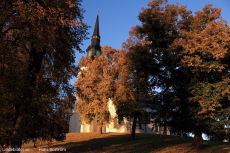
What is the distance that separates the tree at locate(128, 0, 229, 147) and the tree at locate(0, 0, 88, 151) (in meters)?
8.67

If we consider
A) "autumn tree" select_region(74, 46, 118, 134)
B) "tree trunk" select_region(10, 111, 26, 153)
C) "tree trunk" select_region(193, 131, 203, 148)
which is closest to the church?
"autumn tree" select_region(74, 46, 118, 134)

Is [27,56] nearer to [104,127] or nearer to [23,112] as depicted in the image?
[23,112]

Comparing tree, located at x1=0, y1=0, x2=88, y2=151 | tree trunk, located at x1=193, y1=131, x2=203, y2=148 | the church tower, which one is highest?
the church tower

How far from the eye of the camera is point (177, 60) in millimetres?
17375

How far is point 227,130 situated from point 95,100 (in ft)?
61.1

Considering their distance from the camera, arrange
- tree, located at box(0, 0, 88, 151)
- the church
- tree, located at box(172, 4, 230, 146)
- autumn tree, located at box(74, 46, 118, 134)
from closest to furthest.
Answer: tree, located at box(0, 0, 88, 151) < tree, located at box(172, 4, 230, 146) < autumn tree, located at box(74, 46, 118, 134) < the church

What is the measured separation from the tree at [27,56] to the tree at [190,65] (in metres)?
8.67

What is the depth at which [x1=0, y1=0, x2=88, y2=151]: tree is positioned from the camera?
28.7 feet

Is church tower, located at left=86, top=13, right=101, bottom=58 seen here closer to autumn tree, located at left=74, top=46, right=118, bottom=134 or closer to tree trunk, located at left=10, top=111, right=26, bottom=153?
autumn tree, located at left=74, top=46, right=118, bottom=134

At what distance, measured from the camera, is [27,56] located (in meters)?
11.2

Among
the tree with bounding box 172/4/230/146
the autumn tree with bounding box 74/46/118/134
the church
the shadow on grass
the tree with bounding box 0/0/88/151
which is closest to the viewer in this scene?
the tree with bounding box 0/0/88/151

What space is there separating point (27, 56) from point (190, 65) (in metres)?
11.2

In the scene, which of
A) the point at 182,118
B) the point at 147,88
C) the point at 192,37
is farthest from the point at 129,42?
the point at 182,118

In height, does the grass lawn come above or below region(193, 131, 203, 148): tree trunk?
below
